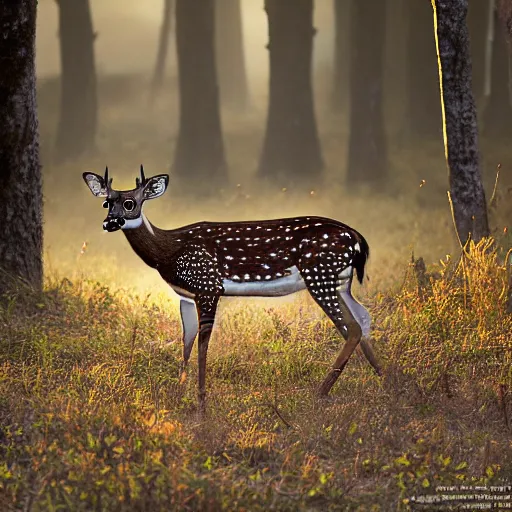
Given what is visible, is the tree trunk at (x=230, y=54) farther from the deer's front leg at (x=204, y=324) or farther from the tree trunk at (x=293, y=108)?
the deer's front leg at (x=204, y=324)

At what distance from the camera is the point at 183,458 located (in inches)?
267

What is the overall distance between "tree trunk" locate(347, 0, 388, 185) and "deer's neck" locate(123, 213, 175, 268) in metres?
13.7

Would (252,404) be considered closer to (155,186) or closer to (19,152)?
(155,186)

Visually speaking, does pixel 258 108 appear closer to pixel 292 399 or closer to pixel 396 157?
pixel 396 157

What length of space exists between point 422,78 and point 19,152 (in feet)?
54.3

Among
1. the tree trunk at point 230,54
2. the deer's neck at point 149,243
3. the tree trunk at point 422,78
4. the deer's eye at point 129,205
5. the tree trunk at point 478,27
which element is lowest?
the deer's neck at point 149,243

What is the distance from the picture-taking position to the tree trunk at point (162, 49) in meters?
34.7

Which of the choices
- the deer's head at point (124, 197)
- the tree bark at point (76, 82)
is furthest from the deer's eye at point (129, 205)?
the tree bark at point (76, 82)

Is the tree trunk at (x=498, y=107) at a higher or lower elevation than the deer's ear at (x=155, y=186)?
higher

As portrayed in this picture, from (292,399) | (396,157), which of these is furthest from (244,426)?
(396,157)

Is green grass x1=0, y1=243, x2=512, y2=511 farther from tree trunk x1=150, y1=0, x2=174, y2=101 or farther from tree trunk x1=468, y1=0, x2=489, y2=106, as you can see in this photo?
tree trunk x1=150, y1=0, x2=174, y2=101

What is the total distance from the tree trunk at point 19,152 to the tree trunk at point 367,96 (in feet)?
38.4

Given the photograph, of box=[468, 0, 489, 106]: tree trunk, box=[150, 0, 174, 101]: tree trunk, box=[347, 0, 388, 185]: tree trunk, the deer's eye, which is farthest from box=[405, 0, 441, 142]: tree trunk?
the deer's eye

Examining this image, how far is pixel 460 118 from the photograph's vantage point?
1131 centimetres
